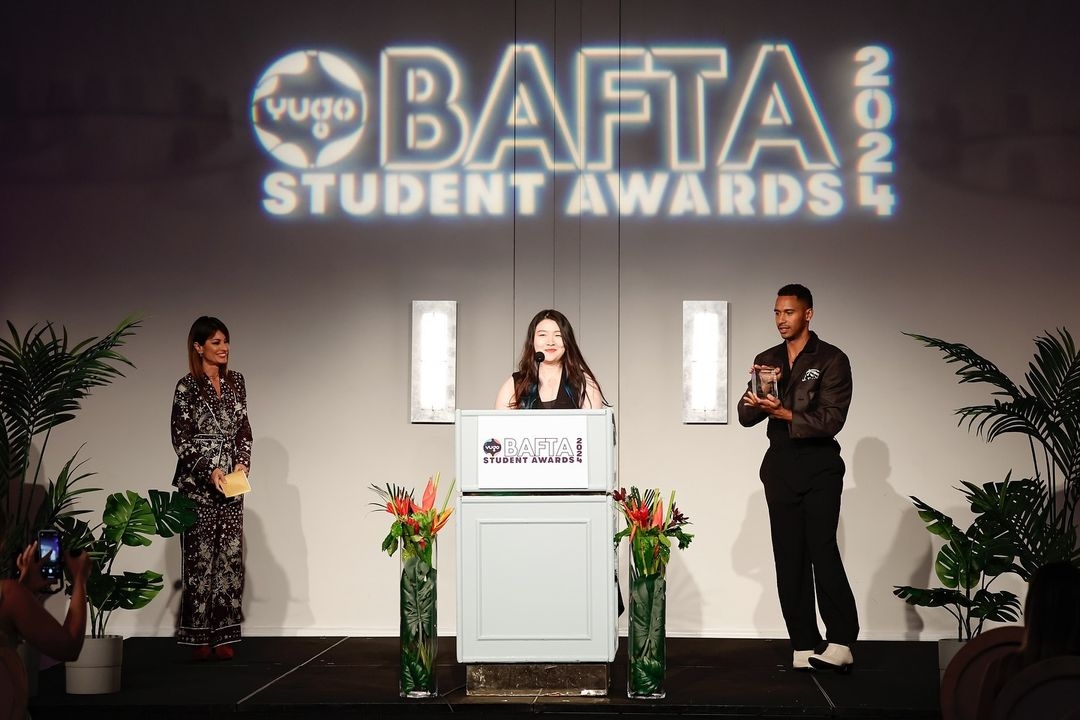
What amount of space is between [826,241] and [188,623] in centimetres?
398

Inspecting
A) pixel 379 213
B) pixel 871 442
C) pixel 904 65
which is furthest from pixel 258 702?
pixel 904 65

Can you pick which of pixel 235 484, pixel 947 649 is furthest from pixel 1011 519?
pixel 235 484

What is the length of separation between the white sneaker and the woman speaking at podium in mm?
1482

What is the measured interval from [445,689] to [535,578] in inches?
26.1

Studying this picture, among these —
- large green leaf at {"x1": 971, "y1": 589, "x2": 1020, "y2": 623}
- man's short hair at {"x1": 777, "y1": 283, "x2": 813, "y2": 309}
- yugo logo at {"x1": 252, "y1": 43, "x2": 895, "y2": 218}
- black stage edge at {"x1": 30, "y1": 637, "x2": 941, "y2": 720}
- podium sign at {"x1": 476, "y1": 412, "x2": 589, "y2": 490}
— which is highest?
yugo logo at {"x1": 252, "y1": 43, "x2": 895, "y2": 218}

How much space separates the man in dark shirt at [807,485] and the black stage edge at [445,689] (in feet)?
0.74

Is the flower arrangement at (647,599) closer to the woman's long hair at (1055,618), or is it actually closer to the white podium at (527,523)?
the white podium at (527,523)

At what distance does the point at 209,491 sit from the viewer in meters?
5.80

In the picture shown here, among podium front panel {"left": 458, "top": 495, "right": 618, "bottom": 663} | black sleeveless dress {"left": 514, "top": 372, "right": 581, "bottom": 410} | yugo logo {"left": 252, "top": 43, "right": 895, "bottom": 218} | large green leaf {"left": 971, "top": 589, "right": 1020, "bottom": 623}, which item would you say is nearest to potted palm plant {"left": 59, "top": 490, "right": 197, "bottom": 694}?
podium front panel {"left": 458, "top": 495, "right": 618, "bottom": 663}

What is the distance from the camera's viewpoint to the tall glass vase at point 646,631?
4590mm

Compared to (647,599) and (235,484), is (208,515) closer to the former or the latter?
(235,484)

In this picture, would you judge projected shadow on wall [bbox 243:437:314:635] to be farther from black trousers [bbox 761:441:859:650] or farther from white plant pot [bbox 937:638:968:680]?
white plant pot [bbox 937:638:968:680]

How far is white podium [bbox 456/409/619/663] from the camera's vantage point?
14.9 feet

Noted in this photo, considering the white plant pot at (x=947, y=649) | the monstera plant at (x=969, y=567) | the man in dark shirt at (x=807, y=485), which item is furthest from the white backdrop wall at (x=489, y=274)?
the white plant pot at (x=947, y=649)
